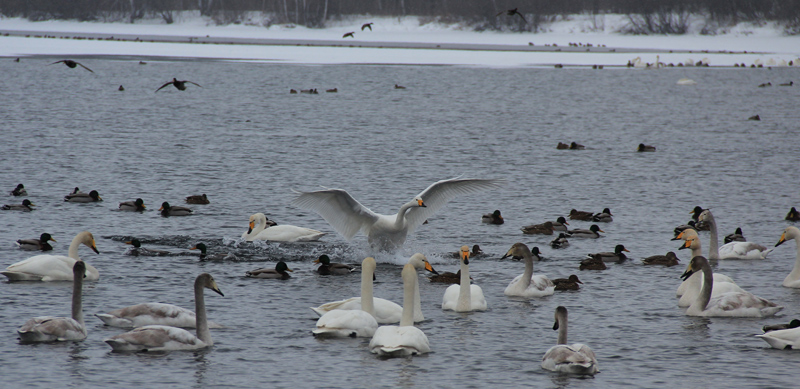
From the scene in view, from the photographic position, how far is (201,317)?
1022 centimetres

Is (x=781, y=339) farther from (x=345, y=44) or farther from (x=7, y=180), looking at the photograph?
(x=345, y=44)

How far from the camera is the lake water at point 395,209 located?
9.86 meters

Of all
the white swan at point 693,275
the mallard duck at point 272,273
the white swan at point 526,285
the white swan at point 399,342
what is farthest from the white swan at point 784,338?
the mallard duck at point 272,273

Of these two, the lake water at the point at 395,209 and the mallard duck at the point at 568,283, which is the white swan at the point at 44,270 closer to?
the lake water at the point at 395,209

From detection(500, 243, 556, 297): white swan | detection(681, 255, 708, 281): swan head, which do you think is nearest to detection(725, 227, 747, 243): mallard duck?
detection(681, 255, 708, 281): swan head

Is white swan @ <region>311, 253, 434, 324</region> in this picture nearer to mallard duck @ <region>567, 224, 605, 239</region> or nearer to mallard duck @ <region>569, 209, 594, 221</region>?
mallard duck @ <region>567, 224, 605, 239</region>

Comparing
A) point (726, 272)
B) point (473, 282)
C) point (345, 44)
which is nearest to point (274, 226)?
point (473, 282)

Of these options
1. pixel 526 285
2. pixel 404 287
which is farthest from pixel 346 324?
pixel 526 285

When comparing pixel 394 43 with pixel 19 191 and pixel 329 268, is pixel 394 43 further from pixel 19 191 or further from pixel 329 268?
pixel 329 268

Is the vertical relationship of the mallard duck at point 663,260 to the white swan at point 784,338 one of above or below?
below

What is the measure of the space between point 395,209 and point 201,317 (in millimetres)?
9330

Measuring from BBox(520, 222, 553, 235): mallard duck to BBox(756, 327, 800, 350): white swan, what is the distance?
6.61 metres

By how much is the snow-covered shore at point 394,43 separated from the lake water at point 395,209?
2314 cm

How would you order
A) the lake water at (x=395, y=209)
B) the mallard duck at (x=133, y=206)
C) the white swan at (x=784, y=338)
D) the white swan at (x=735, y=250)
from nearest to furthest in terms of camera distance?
1. the lake water at (x=395, y=209)
2. the white swan at (x=784, y=338)
3. the white swan at (x=735, y=250)
4. the mallard duck at (x=133, y=206)
